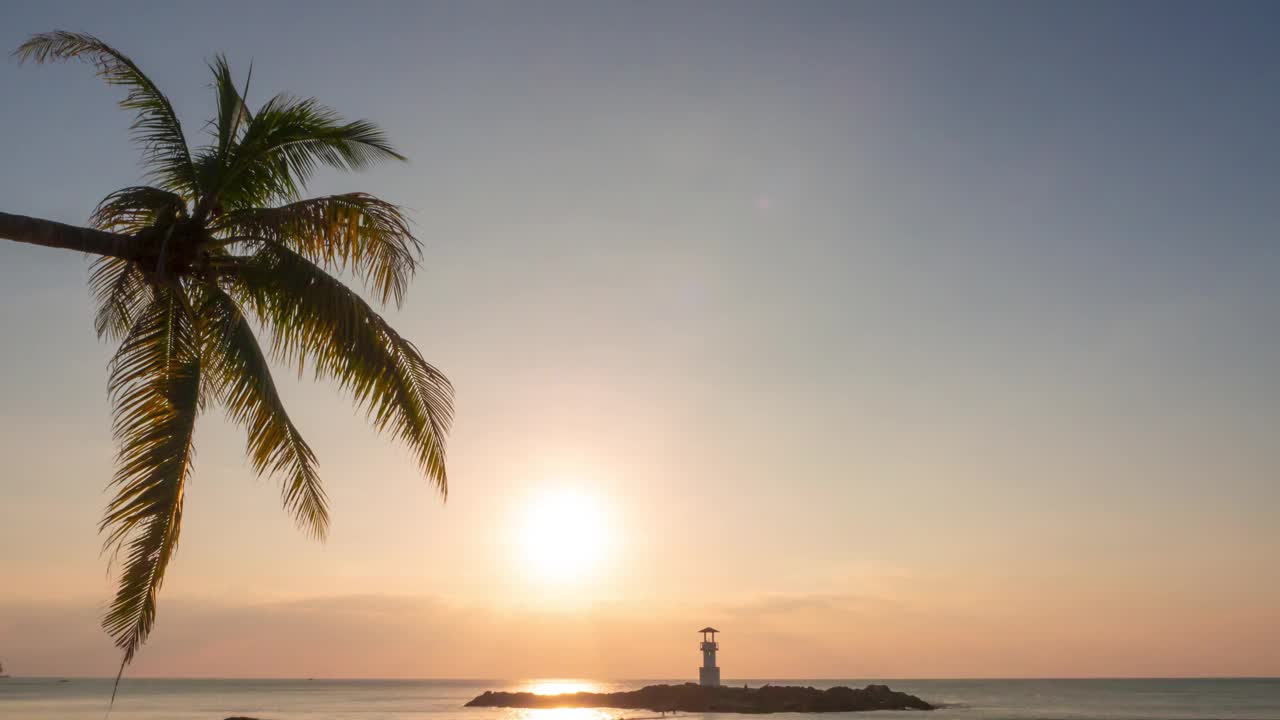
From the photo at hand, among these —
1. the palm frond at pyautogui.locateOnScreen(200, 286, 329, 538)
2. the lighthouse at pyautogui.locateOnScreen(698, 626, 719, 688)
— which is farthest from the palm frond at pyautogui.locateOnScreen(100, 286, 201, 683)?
the lighthouse at pyautogui.locateOnScreen(698, 626, 719, 688)

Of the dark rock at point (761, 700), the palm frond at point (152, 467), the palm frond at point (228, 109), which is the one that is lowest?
the dark rock at point (761, 700)

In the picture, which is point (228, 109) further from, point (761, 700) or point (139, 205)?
point (761, 700)

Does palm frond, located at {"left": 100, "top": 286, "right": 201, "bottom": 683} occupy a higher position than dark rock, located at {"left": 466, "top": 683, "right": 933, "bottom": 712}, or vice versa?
palm frond, located at {"left": 100, "top": 286, "right": 201, "bottom": 683}

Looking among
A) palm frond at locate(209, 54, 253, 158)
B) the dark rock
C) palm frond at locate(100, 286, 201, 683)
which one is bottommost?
the dark rock

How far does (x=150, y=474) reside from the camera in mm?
8602

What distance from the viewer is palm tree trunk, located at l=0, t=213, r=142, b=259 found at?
7680mm

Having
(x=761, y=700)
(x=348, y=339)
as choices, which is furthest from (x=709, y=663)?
(x=348, y=339)

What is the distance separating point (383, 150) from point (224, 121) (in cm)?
151

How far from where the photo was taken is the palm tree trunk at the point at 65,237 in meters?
7.68

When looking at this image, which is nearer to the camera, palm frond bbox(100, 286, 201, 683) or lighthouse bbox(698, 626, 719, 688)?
palm frond bbox(100, 286, 201, 683)

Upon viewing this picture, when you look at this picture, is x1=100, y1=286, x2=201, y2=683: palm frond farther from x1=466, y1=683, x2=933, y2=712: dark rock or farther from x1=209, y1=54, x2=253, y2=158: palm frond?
x1=466, y1=683, x2=933, y2=712: dark rock

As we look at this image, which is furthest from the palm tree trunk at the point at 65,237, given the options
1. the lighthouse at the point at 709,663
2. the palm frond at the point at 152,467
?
the lighthouse at the point at 709,663

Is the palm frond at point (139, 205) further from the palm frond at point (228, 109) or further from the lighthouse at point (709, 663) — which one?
the lighthouse at point (709, 663)

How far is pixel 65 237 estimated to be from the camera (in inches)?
314
